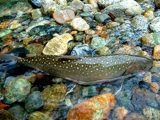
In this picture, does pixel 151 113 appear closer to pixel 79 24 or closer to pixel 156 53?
pixel 156 53

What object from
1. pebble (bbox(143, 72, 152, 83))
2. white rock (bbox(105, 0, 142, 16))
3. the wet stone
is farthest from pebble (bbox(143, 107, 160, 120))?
white rock (bbox(105, 0, 142, 16))

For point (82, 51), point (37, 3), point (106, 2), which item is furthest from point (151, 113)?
point (37, 3)

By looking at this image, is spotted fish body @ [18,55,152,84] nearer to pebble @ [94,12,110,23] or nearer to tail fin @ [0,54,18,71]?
tail fin @ [0,54,18,71]

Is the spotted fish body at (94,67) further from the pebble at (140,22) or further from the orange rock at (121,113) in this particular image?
the pebble at (140,22)

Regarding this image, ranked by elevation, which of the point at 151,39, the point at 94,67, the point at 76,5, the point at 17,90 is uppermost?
the point at 94,67

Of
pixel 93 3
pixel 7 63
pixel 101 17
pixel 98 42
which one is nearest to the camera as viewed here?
pixel 7 63

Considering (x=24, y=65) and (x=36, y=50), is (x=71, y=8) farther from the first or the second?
(x=24, y=65)

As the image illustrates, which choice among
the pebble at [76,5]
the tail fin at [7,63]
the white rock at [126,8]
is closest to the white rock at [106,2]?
the white rock at [126,8]

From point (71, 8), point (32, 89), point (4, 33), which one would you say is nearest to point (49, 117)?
point (32, 89)
